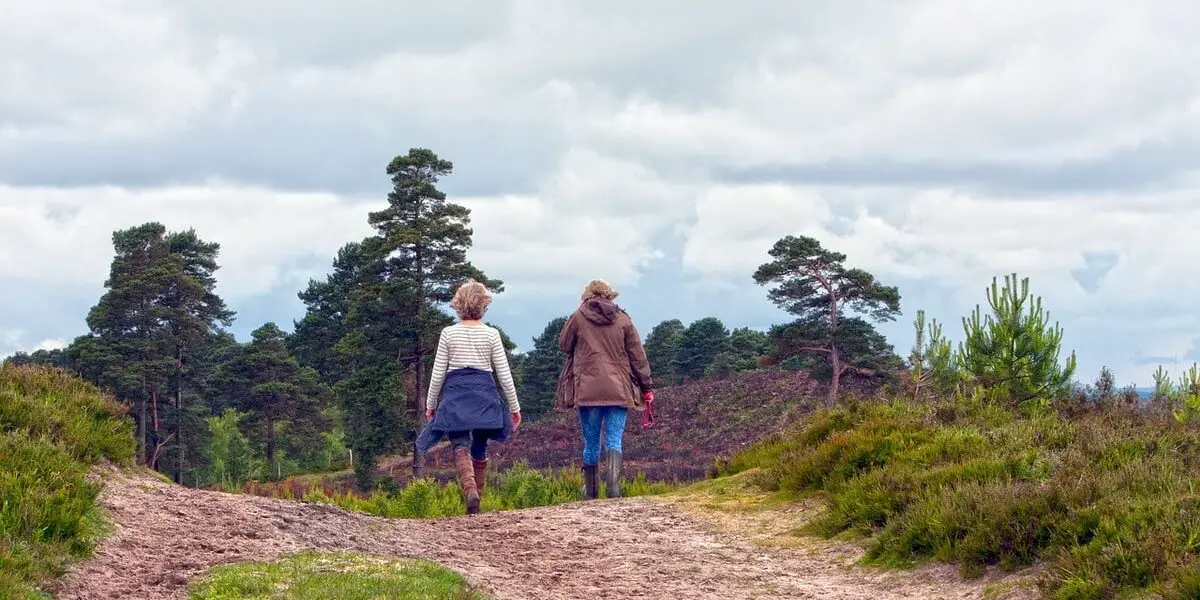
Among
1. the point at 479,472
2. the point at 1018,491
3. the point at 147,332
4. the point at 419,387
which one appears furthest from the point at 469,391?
the point at 147,332

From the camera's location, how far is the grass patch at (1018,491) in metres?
7.19

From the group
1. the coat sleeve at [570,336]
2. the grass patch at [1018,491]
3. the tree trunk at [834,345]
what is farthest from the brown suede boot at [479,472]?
the tree trunk at [834,345]

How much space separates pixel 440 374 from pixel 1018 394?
946 centimetres

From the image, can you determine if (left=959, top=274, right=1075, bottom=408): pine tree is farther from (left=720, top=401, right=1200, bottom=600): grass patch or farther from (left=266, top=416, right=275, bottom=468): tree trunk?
(left=266, top=416, right=275, bottom=468): tree trunk

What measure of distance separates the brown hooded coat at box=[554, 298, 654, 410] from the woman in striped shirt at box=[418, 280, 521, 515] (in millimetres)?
1002

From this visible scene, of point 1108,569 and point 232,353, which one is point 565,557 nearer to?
point 1108,569

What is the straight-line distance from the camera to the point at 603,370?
43.3 ft

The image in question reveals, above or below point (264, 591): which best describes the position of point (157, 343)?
above

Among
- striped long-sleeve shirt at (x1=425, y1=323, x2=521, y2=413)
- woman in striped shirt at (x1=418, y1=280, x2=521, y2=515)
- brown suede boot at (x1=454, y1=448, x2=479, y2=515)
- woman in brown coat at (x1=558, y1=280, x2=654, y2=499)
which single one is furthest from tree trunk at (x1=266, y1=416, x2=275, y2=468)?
brown suede boot at (x1=454, y1=448, x2=479, y2=515)

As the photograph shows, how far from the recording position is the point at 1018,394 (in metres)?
17.1

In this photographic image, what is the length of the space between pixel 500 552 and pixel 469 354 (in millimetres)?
2990

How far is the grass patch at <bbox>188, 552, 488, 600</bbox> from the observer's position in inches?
277

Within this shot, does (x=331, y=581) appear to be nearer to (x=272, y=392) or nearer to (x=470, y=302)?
(x=470, y=302)

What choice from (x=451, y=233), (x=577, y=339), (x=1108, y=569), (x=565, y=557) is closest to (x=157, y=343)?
(x=451, y=233)
